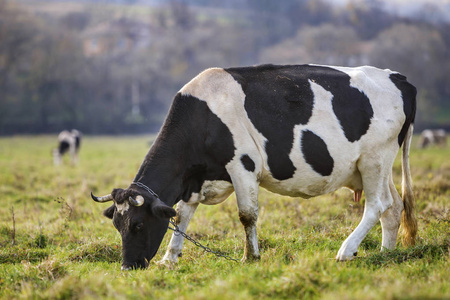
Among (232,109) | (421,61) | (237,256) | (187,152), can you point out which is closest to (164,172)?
(187,152)

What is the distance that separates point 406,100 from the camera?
645cm

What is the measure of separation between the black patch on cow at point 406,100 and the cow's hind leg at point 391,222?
→ 33.5 inches

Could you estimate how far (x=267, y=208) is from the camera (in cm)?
899

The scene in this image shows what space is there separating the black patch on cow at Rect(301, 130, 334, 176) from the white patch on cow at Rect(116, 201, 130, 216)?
7.34 ft

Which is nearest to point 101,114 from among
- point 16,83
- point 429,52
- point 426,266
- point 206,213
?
point 16,83

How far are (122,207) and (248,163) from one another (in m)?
1.57

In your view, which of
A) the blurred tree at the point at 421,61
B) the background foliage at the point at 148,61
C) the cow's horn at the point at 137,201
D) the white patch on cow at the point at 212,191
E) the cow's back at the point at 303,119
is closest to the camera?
the cow's horn at the point at 137,201

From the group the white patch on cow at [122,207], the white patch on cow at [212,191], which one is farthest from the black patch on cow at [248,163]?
the white patch on cow at [122,207]

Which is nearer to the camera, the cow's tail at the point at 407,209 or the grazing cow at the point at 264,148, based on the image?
the grazing cow at the point at 264,148

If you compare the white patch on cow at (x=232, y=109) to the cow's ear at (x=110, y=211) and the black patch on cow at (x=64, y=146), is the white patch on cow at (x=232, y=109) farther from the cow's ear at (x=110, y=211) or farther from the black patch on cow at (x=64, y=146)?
the black patch on cow at (x=64, y=146)

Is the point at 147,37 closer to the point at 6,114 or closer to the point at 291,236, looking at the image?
the point at 6,114

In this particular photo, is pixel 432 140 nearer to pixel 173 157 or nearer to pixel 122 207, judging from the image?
pixel 173 157

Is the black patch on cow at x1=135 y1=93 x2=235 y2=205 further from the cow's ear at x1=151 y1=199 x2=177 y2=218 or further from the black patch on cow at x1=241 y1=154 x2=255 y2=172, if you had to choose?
the cow's ear at x1=151 y1=199 x2=177 y2=218

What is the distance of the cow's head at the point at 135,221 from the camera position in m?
5.43
